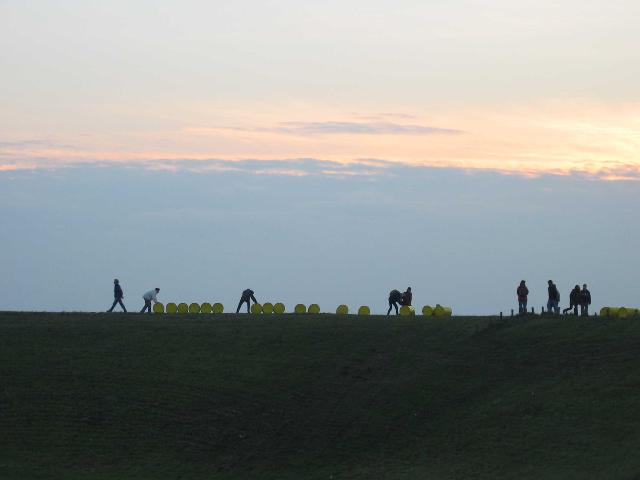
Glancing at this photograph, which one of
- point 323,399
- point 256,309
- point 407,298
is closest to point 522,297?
point 407,298

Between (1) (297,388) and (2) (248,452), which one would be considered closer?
(2) (248,452)

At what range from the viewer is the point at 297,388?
180ft

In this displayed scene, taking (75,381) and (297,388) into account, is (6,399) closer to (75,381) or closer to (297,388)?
(75,381)

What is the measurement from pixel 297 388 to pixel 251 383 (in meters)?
2.48

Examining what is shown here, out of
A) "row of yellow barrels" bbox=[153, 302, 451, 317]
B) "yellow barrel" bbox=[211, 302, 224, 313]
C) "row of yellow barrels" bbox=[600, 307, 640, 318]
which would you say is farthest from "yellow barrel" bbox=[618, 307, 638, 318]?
"yellow barrel" bbox=[211, 302, 224, 313]

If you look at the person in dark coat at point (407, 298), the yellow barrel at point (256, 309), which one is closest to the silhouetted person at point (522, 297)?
the person in dark coat at point (407, 298)

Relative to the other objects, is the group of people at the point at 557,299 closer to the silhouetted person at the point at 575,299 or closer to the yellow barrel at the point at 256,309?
the silhouetted person at the point at 575,299

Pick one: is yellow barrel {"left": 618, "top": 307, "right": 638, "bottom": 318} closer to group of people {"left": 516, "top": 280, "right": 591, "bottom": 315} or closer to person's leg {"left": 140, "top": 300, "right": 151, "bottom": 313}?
group of people {"left": 516, "top": 280, "right": 591, "bottom": 315}

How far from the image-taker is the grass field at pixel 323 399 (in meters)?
45.1

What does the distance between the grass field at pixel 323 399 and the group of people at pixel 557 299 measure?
7.61 feet

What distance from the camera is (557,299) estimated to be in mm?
63312

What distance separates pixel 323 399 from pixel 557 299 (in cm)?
1767

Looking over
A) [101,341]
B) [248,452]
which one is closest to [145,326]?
[101,341]

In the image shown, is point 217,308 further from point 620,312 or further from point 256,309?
point 620,312
